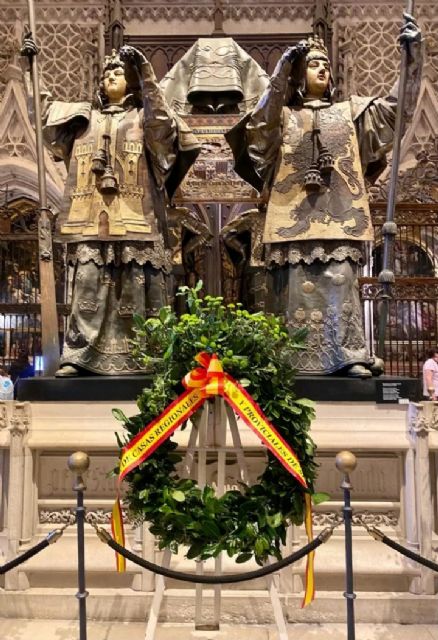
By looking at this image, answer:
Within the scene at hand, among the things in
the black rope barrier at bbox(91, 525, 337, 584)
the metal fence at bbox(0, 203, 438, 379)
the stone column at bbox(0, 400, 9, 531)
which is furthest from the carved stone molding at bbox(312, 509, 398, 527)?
the metal fence at bbox(0, 203, 438, 379)

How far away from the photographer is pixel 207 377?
195 cm

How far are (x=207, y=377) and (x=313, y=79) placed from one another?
8.39ft

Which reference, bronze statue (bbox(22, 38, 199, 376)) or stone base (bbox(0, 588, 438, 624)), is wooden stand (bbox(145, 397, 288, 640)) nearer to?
stone base (bbox(0, 588, 438, 624))

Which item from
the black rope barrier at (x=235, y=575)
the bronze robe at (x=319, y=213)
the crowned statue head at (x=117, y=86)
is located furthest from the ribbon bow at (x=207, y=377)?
the crowned statue head at (x=117, y=86)

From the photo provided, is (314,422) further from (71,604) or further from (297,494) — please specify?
(71,604)

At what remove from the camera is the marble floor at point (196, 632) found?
91.9 inches

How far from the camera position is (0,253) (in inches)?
406

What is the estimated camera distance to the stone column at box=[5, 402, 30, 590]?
8.55 feet

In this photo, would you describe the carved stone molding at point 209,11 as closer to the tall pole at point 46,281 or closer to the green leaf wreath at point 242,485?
the tall pole at point 46,281

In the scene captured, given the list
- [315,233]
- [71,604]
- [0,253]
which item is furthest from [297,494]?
[0,253]

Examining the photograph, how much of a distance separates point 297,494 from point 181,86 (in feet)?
13.1

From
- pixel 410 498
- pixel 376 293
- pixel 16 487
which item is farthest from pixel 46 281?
pixel 376 293

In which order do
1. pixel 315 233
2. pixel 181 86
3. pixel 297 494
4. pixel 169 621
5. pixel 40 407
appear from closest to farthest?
pixel 297 494, pixel 169 621, pixel 40 407, pixel 315 233, pixel 181 86

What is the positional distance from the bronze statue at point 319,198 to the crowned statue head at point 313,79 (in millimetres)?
90
